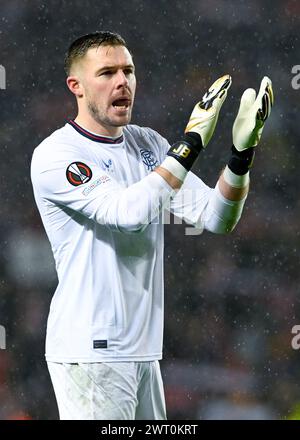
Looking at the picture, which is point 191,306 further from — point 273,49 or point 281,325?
point 273,49

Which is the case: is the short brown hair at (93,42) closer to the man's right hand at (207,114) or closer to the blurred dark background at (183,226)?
the man's right hand at (207,114)

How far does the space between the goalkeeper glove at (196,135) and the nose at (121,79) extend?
197 mm

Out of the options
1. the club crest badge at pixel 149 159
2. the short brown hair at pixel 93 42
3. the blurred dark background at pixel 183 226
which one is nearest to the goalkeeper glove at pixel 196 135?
the club crest badge at pixel 149 159

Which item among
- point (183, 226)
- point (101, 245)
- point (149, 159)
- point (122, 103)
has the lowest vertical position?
point (101, 245)

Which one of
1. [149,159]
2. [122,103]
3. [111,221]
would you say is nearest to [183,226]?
[149,159]

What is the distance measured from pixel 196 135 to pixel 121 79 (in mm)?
248

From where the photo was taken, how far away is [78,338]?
→ 221 cm

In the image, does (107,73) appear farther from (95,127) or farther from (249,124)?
(249,124)

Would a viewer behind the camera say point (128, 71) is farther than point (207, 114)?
Yes

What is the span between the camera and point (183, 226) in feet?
13.5

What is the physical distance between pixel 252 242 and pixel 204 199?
5.63 feet

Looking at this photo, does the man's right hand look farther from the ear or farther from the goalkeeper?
the ear

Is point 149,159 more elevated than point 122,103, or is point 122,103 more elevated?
point 122,103
